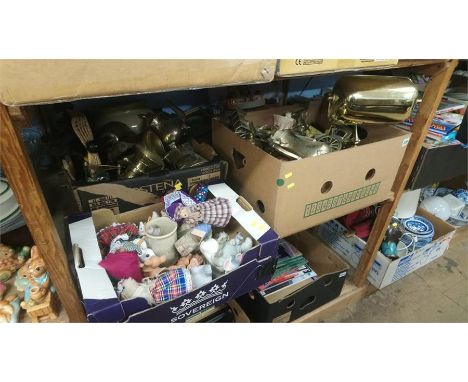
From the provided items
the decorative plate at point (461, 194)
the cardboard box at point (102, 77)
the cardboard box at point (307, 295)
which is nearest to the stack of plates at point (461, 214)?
the decorative plate at point (461, 194)

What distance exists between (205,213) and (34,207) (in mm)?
337

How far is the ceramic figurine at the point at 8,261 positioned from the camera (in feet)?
2.55

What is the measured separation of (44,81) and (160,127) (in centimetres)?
49

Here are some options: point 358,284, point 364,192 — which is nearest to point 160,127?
point 364,192

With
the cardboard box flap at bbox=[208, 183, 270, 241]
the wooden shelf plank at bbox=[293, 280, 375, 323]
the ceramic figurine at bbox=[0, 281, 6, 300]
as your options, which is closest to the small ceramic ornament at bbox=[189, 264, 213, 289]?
the cardboard box flap at bbox=[208, 183, 270, 241]

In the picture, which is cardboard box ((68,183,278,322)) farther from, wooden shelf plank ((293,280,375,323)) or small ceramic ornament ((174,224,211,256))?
wooden shelf plank ((293,280,375,323))

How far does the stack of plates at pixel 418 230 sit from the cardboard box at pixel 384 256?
25mm

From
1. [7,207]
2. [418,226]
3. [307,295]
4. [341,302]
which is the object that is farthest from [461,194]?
[7,207]

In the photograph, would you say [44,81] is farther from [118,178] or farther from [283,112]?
[283,112]

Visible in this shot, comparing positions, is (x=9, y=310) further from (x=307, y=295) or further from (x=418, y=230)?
(x=418, y=230)

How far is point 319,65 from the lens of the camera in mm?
577

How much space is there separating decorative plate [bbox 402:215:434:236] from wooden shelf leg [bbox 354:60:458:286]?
32cm

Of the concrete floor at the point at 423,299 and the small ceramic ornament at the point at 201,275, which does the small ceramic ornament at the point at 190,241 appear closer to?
the small ceramic ornament at the point at 201,275

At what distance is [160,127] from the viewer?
837mm
